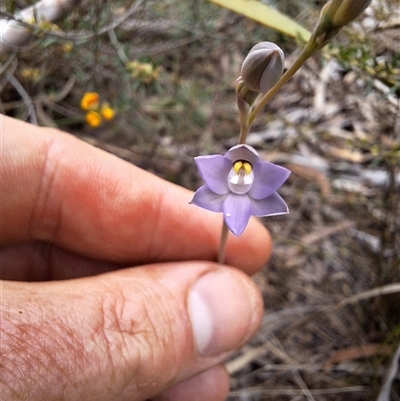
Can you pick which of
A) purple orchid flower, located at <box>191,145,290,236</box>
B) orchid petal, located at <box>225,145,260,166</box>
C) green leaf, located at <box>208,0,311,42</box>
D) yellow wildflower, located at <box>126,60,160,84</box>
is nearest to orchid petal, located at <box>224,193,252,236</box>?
purple orchid flower, located at <box>191,145,290,236</box>

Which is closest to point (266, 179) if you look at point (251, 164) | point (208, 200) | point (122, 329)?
point (251, 164)

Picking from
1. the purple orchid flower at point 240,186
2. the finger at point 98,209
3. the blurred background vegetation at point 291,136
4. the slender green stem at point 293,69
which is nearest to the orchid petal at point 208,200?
the purple orchid flower at point 240,186

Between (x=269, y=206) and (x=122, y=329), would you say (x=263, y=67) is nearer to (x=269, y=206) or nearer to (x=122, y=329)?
(x=269, y=206)

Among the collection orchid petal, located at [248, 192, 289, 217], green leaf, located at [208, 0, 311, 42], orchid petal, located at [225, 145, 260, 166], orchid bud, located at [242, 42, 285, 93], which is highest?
green leaf, located at [208, 0, 311, 42]

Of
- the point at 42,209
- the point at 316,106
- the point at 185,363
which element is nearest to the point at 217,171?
the point at 185,363

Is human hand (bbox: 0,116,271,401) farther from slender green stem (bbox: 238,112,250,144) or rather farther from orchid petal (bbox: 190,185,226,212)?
slender green stem (bbox: 238,112,250,144)

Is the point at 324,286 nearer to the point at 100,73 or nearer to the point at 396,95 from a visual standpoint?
the point at 396,95

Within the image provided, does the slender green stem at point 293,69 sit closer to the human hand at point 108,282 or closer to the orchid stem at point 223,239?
the orchid stem at point 223,239
